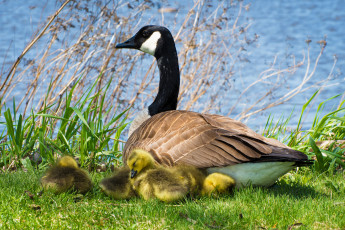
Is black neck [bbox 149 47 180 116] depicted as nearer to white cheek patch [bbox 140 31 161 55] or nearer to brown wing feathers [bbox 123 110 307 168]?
white cheek patch [bbox 140 31 161 55]

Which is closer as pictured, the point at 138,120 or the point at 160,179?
the point at 160,179

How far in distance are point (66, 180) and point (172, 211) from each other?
112 centimetres

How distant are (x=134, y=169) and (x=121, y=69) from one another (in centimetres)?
317

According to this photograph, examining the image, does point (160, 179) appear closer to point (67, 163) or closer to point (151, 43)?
point (67, 163)

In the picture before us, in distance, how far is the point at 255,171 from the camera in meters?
4.50

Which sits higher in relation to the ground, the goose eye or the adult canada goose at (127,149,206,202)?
the goose eye

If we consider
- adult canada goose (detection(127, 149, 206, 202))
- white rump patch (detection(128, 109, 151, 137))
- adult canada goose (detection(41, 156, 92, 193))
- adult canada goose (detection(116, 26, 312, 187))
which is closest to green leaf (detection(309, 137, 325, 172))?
adult canada goose (detection(116, 26, 312, 187))

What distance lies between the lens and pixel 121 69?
7348mm

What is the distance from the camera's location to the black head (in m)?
6.13

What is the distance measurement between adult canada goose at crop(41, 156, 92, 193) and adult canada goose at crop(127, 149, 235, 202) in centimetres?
48

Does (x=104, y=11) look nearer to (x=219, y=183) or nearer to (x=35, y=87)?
(x=35, y=87)

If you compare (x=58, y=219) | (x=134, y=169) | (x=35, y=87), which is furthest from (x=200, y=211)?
(x=35, y=87)

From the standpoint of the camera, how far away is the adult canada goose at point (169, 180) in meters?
4.28

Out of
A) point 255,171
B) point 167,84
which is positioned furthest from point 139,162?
point 167,84
